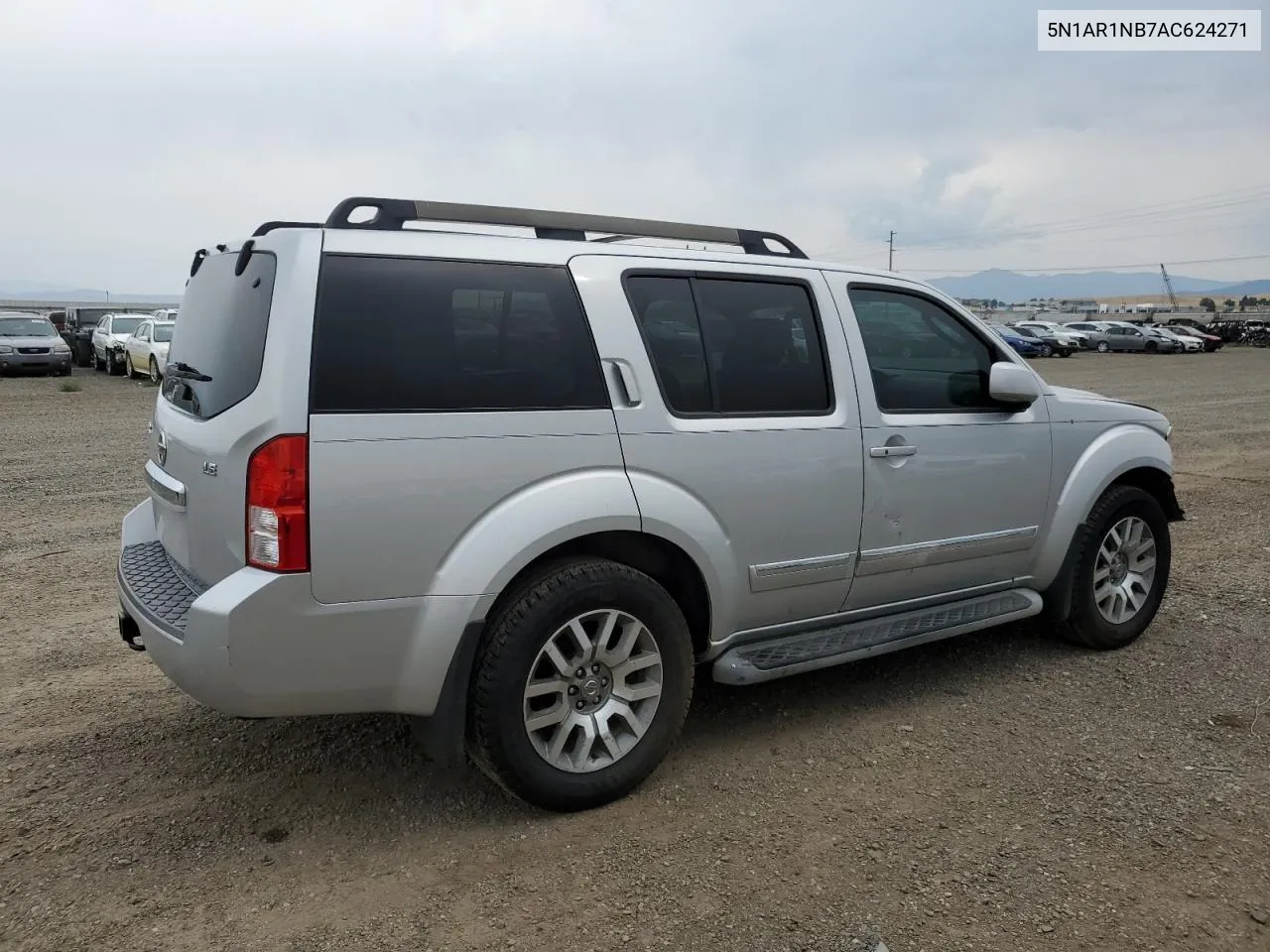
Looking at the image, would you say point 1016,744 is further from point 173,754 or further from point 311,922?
point 173,754

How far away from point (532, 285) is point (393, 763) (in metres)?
1.86

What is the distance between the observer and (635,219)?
392 cm

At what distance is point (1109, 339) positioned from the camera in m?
46.5

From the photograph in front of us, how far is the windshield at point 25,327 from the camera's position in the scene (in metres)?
23.5

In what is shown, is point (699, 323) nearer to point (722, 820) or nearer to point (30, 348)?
point (722, 820)

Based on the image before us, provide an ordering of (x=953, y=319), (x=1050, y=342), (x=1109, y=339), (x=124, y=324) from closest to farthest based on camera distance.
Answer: (x=953, y=319)
(x=124, y=324)
(x=1050, y=342)
(x=1109, y=339)

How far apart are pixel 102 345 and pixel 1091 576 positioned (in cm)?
2641

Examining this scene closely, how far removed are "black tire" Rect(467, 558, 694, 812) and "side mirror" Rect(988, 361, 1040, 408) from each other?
72.8 inches

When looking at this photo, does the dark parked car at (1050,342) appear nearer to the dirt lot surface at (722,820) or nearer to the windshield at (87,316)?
the windshield at (87,316)

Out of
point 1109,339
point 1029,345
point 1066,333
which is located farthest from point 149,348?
point 1109,339

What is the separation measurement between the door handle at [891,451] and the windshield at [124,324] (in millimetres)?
25419

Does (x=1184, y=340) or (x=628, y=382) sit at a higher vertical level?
(x=1184, y=340)

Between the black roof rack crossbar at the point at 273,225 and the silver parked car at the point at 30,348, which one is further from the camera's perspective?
the silver parked car at the point at 30,348

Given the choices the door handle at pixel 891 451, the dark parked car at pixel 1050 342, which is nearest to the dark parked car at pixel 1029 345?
the dark parked car at pixel 1050 342
